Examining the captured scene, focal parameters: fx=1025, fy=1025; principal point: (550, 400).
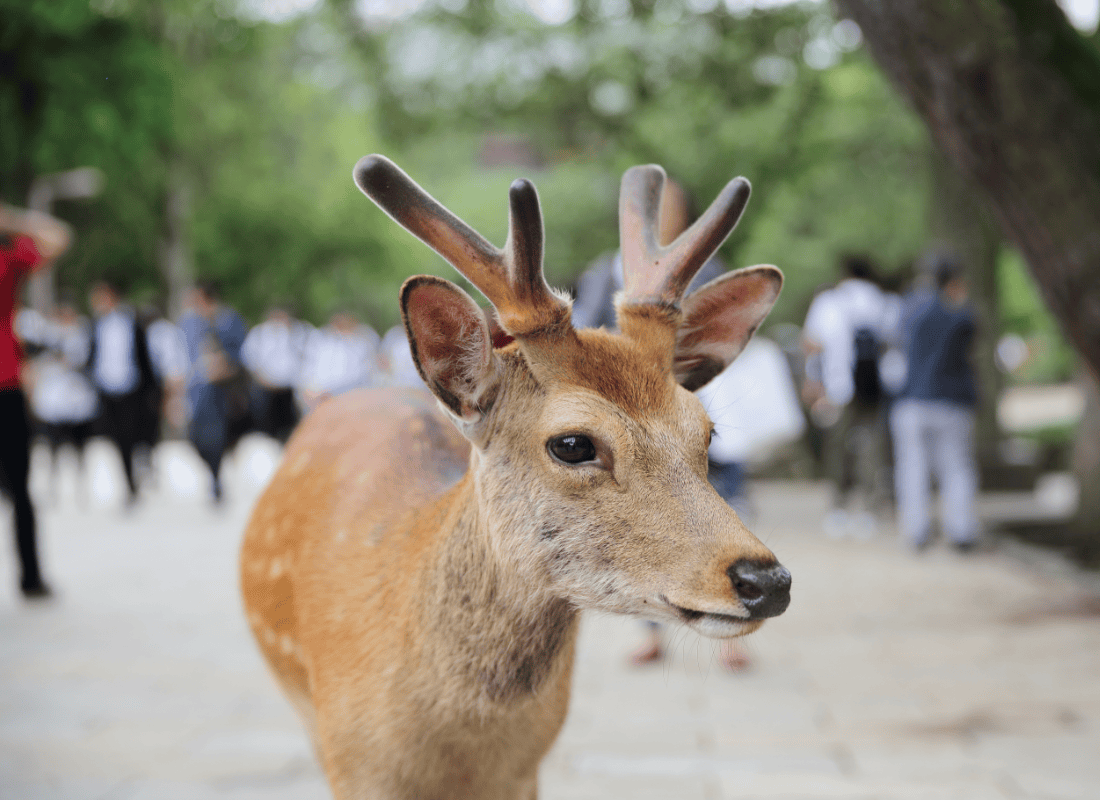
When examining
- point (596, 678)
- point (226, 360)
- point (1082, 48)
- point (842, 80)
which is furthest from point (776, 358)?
point (842, 80)

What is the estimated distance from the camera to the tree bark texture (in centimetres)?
542

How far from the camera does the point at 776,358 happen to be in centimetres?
517

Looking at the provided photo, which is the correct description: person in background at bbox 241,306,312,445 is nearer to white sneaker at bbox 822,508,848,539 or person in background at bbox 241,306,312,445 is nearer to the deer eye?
white sneaker at bbox 822,508,848,539

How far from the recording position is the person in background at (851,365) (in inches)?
358

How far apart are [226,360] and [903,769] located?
8.42 m

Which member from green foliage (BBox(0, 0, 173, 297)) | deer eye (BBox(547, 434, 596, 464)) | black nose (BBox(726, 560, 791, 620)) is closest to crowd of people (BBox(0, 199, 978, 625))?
deer eye (BBox(547, 434, 596, 464))

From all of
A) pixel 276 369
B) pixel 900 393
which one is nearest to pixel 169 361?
pixel 276 369

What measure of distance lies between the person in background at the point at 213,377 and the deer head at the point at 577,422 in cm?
876

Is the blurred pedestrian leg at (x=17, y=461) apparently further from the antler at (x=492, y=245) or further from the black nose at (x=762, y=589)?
the black nose at (x=762, y=589)

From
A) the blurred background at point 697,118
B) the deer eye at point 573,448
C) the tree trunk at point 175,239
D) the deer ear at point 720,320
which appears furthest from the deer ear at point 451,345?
the tree trunk at point 175,239

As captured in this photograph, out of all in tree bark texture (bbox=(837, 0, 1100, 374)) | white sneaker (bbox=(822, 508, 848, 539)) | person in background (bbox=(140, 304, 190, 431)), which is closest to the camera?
tree bark texture (bbox=(837, 0, 1100, 374))

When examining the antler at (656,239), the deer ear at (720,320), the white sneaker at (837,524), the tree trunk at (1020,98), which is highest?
the tree trunk at (1020,98)

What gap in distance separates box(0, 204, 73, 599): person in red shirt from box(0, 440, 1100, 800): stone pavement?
0.82 m

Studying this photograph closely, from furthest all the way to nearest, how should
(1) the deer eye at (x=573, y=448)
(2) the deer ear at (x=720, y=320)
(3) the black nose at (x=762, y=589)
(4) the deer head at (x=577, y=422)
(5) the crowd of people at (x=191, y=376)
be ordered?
(5) the crowd of people at (x=191, y=376) → (2) the deer ear at (x=720, y=320) → (1) the deer eye at (x=573, y=448) → (4) the deer head at (x=577, y=422) → (3) the black nose at (x=762, y=589)
